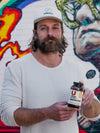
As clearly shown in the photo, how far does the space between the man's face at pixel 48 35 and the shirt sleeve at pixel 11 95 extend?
0.32 m

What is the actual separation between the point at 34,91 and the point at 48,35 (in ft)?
1.61

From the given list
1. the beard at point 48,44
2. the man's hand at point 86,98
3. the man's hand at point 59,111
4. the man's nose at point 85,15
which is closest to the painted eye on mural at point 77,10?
the man's nose at point 85,15

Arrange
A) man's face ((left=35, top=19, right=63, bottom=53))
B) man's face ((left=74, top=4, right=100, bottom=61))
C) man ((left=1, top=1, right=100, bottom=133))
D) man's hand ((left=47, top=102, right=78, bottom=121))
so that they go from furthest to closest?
man's face ((left=74, top=4, right=100, bottom=61)) < man's face ((left=35, top=19, right=63, bottom=53)) < man ((left=1, top=1, right=100, bottom=133)) < man's hand ((left=47, top=102, right=78, bottom=121))

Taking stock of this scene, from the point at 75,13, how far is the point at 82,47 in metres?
0.65

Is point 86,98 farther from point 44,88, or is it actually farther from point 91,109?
point 44,88

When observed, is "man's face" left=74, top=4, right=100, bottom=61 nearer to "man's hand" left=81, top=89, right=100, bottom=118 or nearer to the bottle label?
"man's hand" left=81, top=89, right=100, bottom=118

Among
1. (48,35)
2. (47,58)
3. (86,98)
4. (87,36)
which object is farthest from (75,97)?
(87,36)

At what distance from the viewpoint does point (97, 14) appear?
4289 mm

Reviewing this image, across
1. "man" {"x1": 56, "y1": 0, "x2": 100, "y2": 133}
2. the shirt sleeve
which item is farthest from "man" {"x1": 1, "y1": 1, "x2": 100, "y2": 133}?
"man" {"x1": 56, "y1": 0, "x2": 100, "y2": 133}

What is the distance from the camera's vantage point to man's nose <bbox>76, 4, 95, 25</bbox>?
14.1ft

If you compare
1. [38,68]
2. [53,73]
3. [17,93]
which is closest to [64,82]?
[53,73]

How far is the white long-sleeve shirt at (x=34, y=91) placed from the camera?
1.82 metres

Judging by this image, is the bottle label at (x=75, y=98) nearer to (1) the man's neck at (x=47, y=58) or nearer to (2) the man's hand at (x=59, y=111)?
(2) the man's hand at (x=59, y=111)

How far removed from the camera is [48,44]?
6.50 ft
